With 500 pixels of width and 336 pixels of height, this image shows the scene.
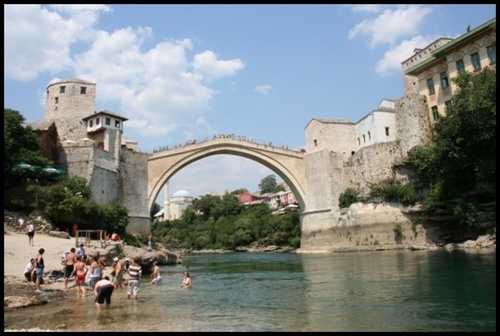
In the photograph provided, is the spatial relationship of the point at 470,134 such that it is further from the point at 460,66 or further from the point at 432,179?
the point at 460,66

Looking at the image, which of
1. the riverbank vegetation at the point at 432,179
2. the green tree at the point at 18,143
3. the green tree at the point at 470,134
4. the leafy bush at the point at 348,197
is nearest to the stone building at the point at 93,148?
the riverbank vegetation at the point at 432,179

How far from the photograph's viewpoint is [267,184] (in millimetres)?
102875

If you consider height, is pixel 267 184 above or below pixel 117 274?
above

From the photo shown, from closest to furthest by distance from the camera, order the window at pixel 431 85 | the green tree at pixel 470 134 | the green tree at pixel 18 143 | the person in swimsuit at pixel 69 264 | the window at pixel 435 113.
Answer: the person in swimsuit at pixel 69 264, the green tree at pixel 470 134, the green tree at pixel 18 143, the window at pixel 435 113, the window at pixel 431 85

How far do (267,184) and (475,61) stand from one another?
76.6 metres

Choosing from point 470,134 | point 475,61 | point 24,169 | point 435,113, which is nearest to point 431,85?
point 435,113

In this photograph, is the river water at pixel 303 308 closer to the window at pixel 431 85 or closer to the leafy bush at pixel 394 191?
the leafy bush at pixel 394 191

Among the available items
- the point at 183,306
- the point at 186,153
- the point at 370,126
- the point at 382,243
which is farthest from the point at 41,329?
the point at 370,126

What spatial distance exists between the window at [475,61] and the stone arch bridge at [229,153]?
18.2 meters

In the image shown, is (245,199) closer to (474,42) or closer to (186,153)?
(186,153)

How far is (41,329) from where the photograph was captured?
7.22 metres

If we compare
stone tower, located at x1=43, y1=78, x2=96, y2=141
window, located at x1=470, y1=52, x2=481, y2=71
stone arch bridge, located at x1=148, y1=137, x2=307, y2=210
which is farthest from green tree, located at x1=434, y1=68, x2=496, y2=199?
stone tower, located at x1=43, y1=78, x2=96, y2=141

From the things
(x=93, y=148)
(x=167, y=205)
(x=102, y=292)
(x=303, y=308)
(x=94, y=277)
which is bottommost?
(x=303, y=308)

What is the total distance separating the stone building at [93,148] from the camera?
29.5m
